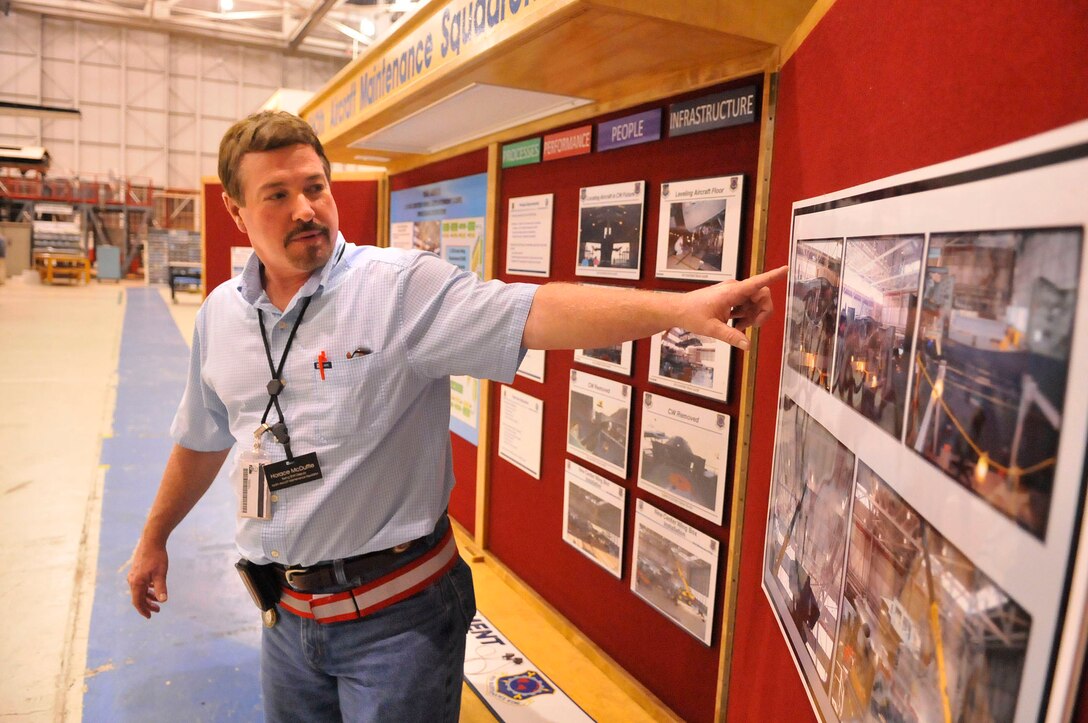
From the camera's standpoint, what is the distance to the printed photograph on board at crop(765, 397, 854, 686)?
3.48 feet

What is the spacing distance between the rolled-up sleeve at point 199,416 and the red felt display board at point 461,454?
1.82 meters

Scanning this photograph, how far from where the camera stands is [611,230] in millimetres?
2518

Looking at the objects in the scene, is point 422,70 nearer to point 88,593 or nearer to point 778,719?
point 778,719

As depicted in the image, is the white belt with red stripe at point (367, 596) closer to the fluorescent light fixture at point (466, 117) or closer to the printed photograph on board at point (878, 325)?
the printed photograph on board at point (878, 325)

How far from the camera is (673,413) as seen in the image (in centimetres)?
227

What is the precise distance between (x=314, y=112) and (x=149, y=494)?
105 inches

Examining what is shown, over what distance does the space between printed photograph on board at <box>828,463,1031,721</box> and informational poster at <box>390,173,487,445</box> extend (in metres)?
2.64

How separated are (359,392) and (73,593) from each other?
2725 mm

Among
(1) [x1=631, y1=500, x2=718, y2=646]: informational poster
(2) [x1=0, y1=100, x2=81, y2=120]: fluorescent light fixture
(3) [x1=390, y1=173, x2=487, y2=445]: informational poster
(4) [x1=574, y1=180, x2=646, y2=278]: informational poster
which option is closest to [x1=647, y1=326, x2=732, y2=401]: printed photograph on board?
(4) [x1=574, y1=180, x2=646, y2=278]: informational poster

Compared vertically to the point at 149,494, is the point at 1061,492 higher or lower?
higher

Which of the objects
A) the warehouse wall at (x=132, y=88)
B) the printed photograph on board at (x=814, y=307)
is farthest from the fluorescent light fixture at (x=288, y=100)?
the warehouse wall at (x=132, y=88)

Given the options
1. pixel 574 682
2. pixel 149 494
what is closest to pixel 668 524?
pixel 574 682

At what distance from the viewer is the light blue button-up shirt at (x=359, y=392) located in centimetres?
155

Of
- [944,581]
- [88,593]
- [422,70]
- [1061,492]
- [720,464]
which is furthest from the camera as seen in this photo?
[88,593]
